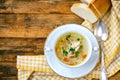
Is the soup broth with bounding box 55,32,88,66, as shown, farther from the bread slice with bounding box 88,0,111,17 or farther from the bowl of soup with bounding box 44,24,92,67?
the bread slice with bounding box 88,0,111,17

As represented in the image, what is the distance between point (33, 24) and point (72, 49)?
0.21m

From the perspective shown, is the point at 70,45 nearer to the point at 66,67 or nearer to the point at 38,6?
the point at 66,67

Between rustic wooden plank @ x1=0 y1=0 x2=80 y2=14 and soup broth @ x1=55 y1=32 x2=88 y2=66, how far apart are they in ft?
0.39

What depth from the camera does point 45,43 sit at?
1.78m

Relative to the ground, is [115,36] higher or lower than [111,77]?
higher

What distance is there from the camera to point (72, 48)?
5.76ft

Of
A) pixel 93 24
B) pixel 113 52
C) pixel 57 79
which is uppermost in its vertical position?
pixel 93 24

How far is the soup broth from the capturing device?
176 centimetres

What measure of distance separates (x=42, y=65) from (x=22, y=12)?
0.24 meters

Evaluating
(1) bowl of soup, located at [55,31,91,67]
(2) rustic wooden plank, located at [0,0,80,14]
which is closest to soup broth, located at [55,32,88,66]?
(1) bowl of soup, located at [55,31,91,67]

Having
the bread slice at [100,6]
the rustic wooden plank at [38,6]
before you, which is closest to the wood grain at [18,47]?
the rustic wooden plank at [38,6]

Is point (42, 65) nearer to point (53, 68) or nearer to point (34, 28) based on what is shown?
Answer: point (53, 68)

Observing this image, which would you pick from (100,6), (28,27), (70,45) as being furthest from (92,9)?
(28,27)

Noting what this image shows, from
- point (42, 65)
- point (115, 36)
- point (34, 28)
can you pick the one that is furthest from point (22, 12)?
point (115, 36)
